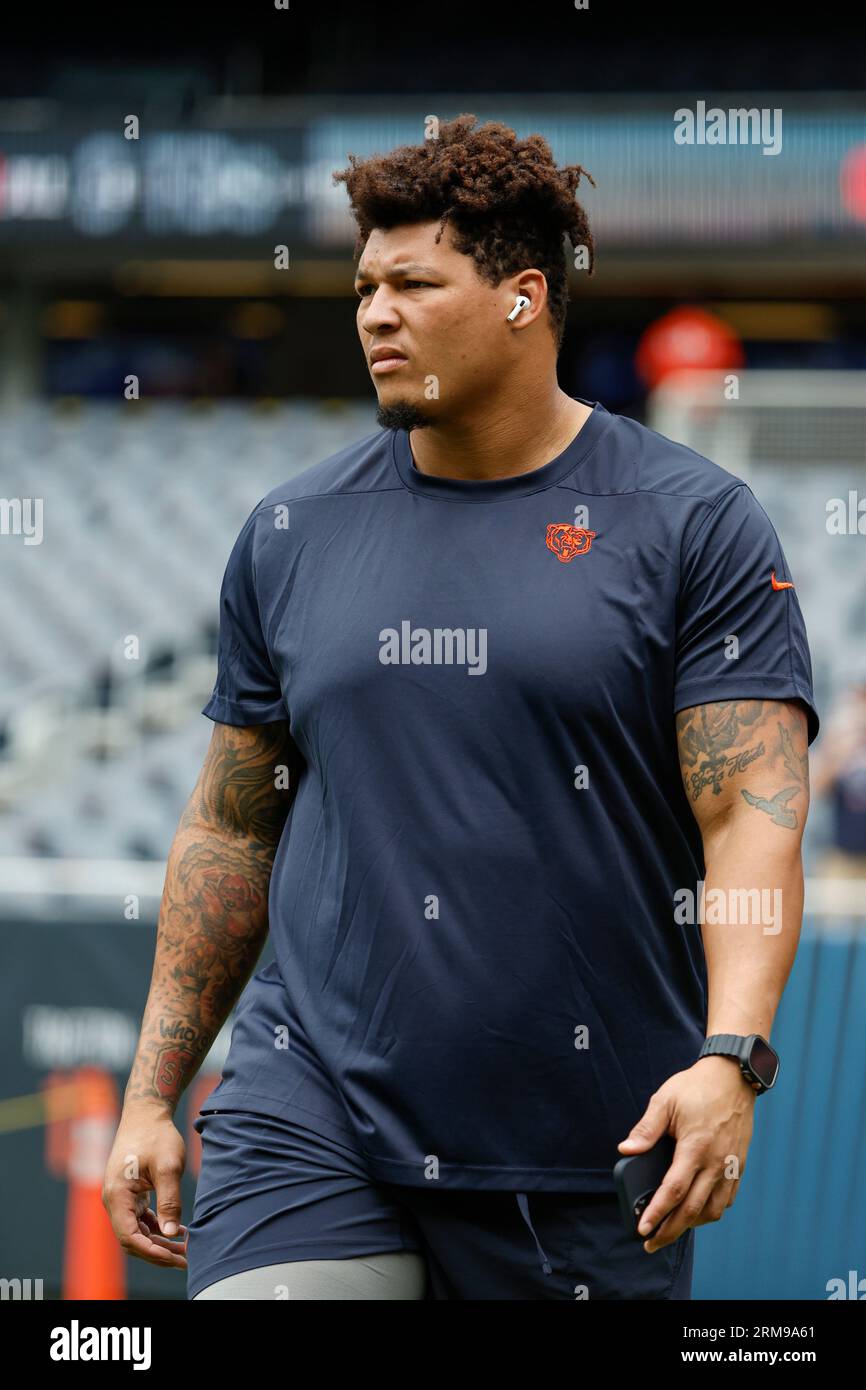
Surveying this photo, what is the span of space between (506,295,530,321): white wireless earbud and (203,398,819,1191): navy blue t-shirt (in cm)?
29

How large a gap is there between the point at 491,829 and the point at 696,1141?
1.73ft

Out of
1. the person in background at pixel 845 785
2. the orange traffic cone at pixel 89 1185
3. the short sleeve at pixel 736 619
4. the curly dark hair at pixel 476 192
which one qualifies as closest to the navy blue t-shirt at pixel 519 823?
the short sleeve at pixel 736 619

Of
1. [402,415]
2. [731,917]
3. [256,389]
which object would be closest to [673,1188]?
[731,917]

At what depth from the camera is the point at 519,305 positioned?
280 cm

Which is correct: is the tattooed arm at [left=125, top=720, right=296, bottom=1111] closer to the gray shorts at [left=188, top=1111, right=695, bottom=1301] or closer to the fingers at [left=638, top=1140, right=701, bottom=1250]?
the gray shorts at [left=188, top=1111, right=695, bottom=1301]

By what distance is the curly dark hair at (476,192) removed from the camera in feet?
8.97

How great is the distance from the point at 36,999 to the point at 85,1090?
1.14 ft

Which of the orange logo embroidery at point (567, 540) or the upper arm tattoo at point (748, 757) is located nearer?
the upper arm tattoo at point (748, 757)

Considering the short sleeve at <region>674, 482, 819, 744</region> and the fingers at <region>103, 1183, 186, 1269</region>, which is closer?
the short sleeve at <region>674, 482, 819, 744</region>

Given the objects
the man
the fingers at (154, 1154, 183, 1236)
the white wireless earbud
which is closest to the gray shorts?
the man

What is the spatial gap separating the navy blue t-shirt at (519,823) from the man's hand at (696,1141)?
0.97 feet

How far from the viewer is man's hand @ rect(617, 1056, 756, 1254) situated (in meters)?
2.30

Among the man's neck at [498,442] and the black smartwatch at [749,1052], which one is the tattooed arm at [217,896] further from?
the black smartwatch at [749,1052]
